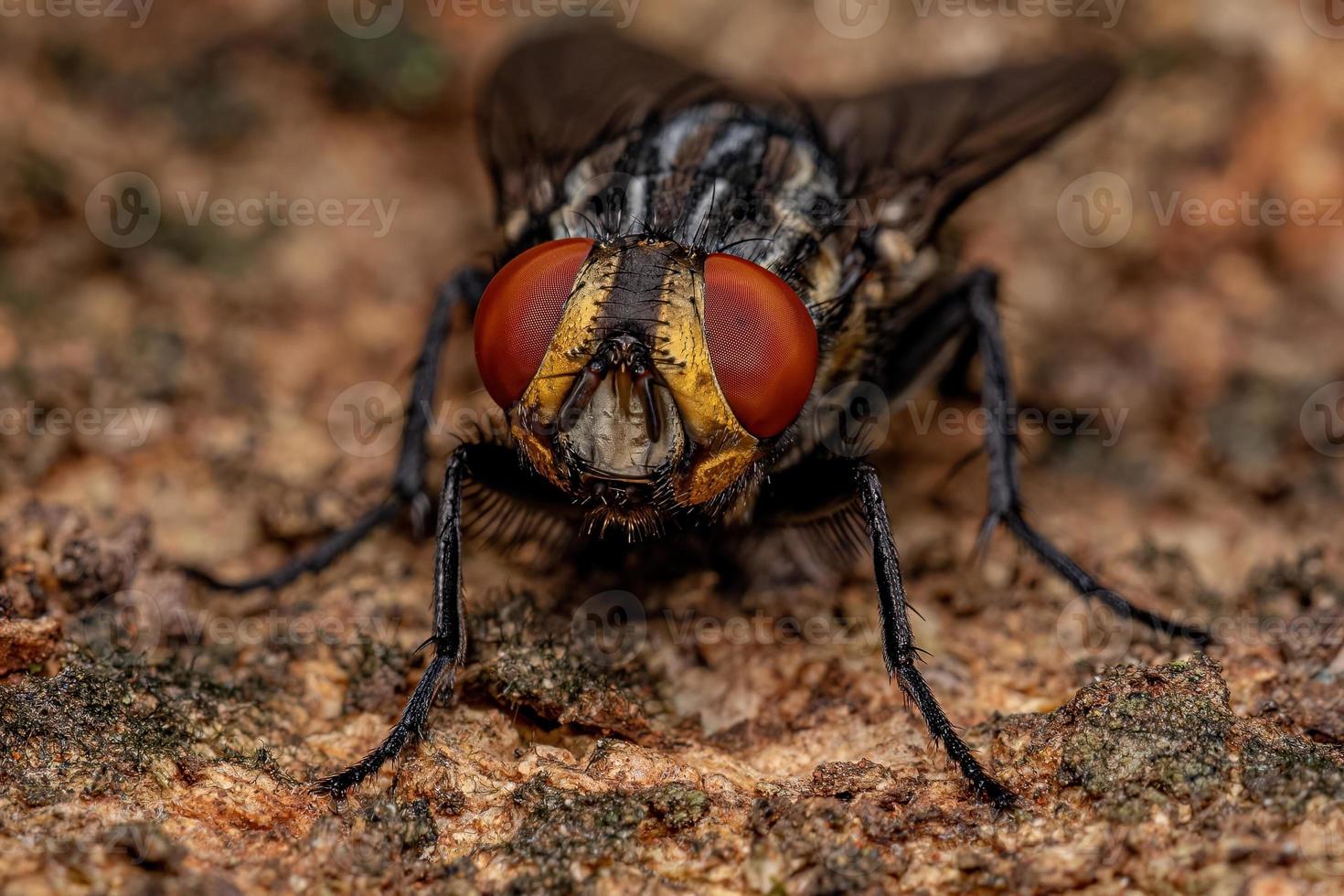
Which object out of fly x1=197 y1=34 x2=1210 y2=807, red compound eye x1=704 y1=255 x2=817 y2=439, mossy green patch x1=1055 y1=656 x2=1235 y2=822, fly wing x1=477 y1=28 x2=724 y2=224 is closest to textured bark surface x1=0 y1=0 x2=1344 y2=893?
mossy green patch x1=1055 y1=656 x2=1235 y2=822

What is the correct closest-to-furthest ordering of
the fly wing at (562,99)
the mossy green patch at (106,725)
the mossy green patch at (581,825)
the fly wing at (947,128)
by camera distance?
the mossy green patch at (581,825)
the mossy green patch at (106,725)
the fly wing at (947,128)
the fly wing at (562,99)

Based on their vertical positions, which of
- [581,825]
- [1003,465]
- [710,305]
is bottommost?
[581,825]

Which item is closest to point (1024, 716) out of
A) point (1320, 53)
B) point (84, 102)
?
point (1320, 53)

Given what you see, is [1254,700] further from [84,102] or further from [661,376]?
[84,102]

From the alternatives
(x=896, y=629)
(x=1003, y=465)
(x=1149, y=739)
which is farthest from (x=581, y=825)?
(x=1003, y=465)

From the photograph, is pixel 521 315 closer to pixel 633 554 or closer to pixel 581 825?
pixel 633 554

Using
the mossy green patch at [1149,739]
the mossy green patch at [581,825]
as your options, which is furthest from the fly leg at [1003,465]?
the mossy green patch at [581,825]

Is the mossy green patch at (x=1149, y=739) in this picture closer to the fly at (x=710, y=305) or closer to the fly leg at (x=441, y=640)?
the fly at (x=710, y=305)
